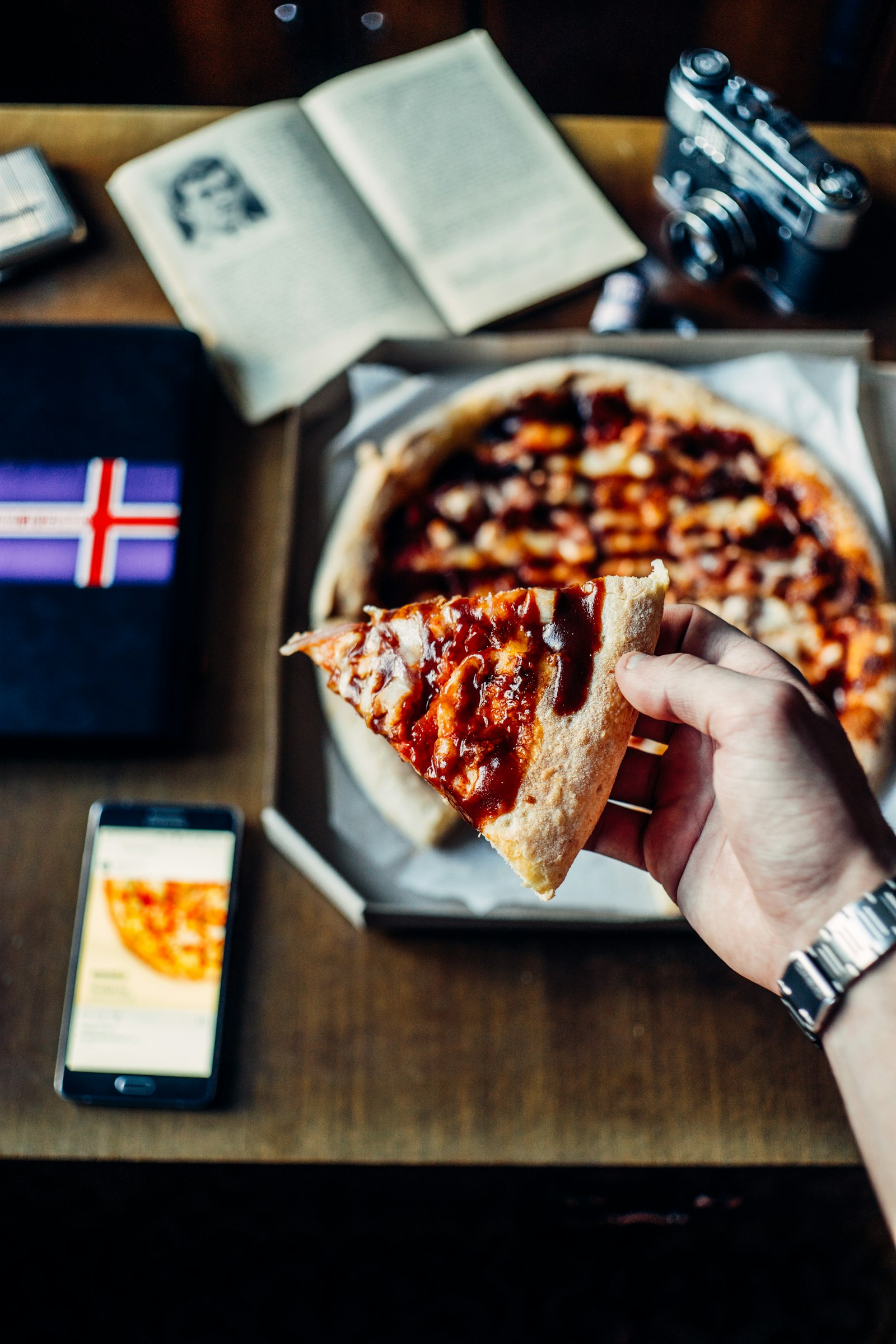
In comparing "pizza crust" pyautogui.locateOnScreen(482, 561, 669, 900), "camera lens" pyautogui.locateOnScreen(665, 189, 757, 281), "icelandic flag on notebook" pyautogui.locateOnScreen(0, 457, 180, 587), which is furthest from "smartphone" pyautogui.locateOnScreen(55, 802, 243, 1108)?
"camera lens" pyautogui.locateOnScreen(665, 189, 757, 281)

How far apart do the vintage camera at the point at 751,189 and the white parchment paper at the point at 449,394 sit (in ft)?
0.62

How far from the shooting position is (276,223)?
5.38ft

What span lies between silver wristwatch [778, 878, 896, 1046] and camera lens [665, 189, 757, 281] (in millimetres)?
1073

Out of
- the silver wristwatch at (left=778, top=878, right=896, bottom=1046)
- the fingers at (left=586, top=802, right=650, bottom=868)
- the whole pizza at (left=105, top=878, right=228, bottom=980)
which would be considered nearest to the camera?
the silver wristwatch at (left=778, top=878, right=896, bottom=1046)

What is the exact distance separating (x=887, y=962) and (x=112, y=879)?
89cm

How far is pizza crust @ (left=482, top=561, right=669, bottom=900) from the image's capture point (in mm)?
968

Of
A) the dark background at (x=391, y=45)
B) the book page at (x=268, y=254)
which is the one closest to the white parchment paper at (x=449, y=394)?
the book page at (x=268, y=254)

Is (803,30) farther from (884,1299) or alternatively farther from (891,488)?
(884,1299)

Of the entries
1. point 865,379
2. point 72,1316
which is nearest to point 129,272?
point 865,379

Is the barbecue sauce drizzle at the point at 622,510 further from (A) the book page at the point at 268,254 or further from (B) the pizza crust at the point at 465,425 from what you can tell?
(A) the book page at the point at 268,254

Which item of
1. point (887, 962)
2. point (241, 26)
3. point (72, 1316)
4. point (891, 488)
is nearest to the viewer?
point (887, 962)

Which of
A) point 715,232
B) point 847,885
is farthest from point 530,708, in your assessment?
point 715,232

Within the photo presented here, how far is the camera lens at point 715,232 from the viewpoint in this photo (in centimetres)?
151

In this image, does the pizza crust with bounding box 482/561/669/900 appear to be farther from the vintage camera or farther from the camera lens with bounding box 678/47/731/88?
the camera lens with bounding box 678/47/731/88
